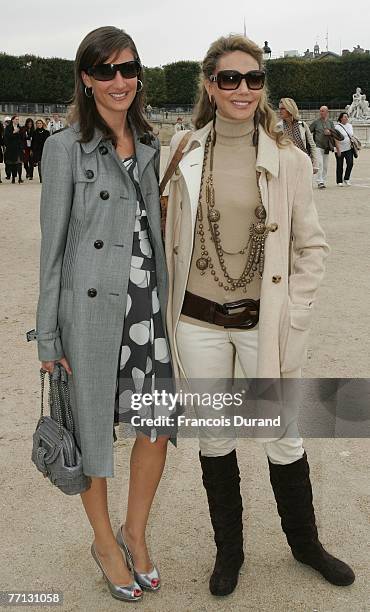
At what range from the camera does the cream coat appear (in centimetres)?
258

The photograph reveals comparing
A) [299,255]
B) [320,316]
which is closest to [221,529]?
[299,255]

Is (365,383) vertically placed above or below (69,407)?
below

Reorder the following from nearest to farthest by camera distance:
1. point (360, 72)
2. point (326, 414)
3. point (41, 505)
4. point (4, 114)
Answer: point (41, 505) < point (326, 414) < point (4, 114) < point (360, 72)

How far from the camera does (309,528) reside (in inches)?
112

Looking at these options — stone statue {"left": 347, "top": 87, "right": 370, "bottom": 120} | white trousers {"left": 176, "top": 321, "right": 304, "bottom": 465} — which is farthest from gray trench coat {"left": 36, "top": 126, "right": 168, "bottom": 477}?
stone statue {"left": 347, "top": 87, "right": 370, "bottom": 120}

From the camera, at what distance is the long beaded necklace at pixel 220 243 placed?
259 centimetres

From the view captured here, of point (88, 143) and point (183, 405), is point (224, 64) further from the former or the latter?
point (183, 405)

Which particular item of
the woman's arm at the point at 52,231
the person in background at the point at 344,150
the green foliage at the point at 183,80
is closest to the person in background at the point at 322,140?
the person in background at the point at 344,150

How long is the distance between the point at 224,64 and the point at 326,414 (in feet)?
7.25

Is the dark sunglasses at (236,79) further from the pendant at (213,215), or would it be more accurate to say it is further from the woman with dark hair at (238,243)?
the pendant at (213,215)

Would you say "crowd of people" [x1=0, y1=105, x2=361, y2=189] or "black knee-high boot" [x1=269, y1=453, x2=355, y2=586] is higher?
"crowd of people" [x1=0, y1=105, x2=361, y2=189]

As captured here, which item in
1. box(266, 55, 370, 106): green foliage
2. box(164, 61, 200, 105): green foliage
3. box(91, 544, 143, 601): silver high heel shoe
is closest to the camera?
box(91, 544, 143, 601): silver high heel shoe

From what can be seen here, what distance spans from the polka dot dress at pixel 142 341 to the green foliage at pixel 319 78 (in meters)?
68.0

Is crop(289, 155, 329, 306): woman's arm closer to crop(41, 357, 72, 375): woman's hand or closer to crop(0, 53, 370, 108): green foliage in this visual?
crop(41, 357, 72, 375): woman's hand
